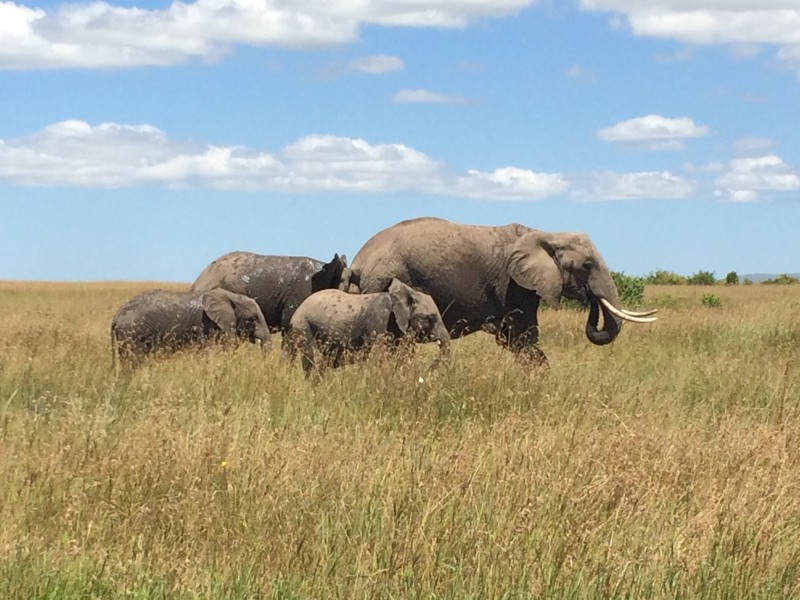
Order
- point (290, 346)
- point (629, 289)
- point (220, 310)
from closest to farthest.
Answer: point (290, 346) → point (220, 310) → point (629, 289)

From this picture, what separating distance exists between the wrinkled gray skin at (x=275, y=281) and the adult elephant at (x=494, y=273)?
123cm

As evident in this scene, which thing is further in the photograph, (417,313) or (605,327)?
(605,327)

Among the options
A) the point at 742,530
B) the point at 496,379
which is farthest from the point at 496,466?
the point at 496,379

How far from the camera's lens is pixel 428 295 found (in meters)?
9.95

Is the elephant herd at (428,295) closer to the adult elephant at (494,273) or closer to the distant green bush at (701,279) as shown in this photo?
the adult elephant at (494,273)

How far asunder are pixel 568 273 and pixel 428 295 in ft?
5.64

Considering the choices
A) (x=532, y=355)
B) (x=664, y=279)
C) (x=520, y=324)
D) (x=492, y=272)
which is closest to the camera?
(x=532, y=355)

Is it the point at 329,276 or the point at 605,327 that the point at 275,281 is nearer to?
the point at 329,276

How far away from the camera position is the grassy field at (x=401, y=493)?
374 cm

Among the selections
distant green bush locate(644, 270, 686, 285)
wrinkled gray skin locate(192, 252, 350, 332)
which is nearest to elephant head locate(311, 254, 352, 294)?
wrinkled gray skin locate(192, 252, 350, 332)

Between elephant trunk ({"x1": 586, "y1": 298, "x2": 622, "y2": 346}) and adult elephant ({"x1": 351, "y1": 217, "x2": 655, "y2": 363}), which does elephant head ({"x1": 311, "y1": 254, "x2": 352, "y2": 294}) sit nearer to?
adult elephant ({"x1": 351, "y1": 217, "x2": 655, "y2": 363})

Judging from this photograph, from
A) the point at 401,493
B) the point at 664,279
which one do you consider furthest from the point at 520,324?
the point at 664,279

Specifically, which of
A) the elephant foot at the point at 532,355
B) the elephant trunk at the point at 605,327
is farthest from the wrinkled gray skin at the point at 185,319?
the elephant trunk at the point at 605,327

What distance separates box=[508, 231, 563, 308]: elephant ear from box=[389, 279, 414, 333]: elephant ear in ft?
5.56
